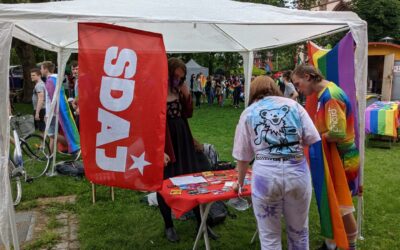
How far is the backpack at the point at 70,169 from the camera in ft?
21.2

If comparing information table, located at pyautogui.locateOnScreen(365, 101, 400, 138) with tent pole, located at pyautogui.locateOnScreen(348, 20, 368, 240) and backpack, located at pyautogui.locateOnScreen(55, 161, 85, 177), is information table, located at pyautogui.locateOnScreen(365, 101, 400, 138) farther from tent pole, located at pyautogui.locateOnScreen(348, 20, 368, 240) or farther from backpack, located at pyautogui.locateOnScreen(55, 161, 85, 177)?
backpack, located at pyautogui.locateOnScreen(55, 161, 85, 177)

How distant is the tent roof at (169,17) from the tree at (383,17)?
19.9 meters

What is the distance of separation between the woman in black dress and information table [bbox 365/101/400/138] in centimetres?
592

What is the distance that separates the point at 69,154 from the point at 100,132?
509 cm

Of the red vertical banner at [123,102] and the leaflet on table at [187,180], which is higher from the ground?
the red vertical banner at [123,102]

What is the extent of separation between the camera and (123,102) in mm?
2971

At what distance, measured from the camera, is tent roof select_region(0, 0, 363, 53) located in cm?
302

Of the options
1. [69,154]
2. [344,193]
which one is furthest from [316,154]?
[69,154]

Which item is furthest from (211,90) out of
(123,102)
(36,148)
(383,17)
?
(123,102)

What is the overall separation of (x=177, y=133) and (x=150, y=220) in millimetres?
1280

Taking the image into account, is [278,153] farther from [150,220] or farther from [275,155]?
[150,220]

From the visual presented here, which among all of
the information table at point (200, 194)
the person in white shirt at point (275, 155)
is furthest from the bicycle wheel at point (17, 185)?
the person in white shirt at point (275, 155)

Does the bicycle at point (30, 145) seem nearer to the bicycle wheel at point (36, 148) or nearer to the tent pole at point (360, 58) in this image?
the bicycle wheel at point (36, 148)

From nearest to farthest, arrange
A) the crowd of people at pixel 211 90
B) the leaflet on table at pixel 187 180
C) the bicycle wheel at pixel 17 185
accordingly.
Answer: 1. the leaflet on table at pixel 187 180
2. the bicycle wheel at pixel 17 185
3. the crowd of people at pixel 211 90
